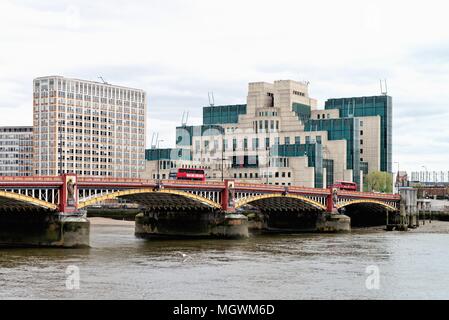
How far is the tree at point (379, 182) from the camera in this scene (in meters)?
195

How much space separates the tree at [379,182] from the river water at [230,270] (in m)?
103

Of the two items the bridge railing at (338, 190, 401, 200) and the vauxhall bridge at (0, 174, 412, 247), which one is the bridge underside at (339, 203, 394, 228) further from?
the bridge railing at (338, 190, 401, 200)

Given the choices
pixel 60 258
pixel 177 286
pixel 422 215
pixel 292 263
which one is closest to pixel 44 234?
pixel 60 258

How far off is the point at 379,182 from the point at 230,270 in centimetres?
13668

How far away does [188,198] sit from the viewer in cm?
9362

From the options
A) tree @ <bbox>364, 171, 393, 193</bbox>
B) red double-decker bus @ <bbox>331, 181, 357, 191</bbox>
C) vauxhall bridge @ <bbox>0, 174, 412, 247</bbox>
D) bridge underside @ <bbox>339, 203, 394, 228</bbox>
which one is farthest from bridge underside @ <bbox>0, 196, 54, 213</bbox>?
tree @ <bbox>364, 171, 393, 193</bbox>

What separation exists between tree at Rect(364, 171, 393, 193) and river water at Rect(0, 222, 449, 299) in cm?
10287

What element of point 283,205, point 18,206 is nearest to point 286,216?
point 283,205

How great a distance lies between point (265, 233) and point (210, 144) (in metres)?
84.1

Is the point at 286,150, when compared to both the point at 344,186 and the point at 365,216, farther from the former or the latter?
the point at 344,186

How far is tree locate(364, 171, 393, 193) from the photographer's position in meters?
195

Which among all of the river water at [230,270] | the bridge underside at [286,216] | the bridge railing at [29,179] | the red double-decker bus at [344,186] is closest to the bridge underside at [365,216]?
the red double-decker bus at [344,186]

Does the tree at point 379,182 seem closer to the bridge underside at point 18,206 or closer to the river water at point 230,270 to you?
the river water at point 230,270

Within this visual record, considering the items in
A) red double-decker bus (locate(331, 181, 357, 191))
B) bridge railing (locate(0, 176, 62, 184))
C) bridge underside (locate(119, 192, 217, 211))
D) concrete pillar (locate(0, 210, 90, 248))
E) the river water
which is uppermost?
bridge railing (locate(0, 176, 62, 184))
